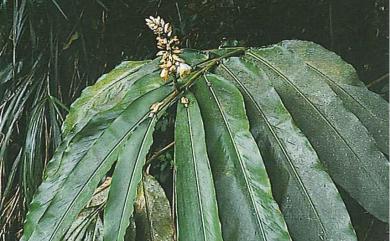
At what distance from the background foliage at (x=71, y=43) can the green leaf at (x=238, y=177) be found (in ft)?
1.74

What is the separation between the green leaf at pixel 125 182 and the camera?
1.90ft

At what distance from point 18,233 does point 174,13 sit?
1.75ft

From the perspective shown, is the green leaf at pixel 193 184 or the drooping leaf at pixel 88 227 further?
the drooping leaf at pixel 88 227

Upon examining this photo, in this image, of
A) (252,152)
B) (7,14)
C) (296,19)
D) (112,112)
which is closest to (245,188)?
(252,152)

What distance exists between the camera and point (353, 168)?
639 millimetres

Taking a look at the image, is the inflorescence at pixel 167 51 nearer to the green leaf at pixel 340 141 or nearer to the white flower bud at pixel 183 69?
the white flower bud at pixel 183 69

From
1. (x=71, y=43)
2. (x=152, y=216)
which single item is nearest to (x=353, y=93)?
(x=152, y=216)

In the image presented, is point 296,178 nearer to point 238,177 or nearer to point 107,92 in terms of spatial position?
point 238,177

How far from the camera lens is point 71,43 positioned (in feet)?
3.96

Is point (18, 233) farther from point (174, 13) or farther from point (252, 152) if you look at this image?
point (252, 152)

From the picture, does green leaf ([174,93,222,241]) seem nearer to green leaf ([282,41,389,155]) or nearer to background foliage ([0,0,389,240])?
green leaf ([282,41,389,155])

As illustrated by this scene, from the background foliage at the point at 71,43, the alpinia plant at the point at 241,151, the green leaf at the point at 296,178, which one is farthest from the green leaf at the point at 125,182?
the background foliage at the point at 71,43

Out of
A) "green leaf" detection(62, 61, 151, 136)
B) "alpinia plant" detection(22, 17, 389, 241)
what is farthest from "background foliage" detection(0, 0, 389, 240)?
"alpinia plant" detection(22, 17, 389, 241)

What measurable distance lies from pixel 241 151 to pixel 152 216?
19 cm
